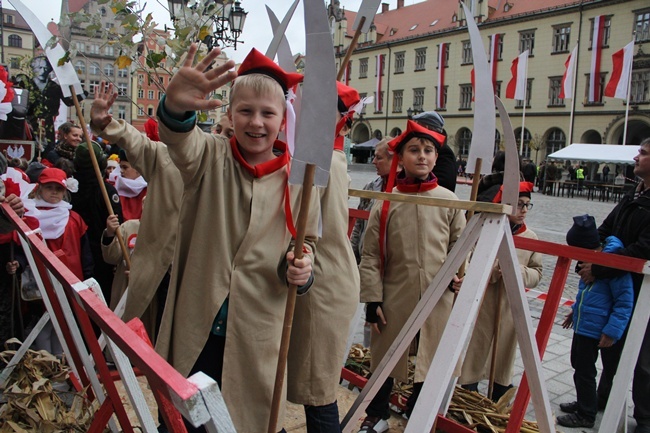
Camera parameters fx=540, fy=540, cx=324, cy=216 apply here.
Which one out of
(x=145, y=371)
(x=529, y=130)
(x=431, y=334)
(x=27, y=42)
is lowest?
(x=431, y=334)

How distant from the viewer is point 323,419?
2.17 m

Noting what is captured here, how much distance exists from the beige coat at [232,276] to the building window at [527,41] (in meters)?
42.9

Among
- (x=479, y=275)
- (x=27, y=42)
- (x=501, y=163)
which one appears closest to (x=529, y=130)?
(x=501, y=163)

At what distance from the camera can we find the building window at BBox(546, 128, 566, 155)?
38219 mm

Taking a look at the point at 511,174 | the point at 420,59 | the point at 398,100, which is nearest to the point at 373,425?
the point at 511,174

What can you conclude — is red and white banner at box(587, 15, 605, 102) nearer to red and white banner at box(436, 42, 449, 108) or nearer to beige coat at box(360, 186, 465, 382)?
red and white banner at box(436, 42, 449, 108)

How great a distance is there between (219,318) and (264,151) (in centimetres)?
60

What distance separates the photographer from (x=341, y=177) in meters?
2.27

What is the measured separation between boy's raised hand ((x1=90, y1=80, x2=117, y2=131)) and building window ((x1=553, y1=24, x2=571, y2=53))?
41.3m

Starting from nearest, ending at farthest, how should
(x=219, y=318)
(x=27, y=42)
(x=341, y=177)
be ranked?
→ (x=219, y=318) → (x=341, y=177) → (x=27, y=42)

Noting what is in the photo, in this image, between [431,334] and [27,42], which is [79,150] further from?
[27,42]

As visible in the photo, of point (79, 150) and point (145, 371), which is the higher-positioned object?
point (79, 150)

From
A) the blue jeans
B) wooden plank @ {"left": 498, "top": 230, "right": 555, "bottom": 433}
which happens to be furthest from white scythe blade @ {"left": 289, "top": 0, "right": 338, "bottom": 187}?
the blue jeans

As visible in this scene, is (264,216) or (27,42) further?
(27,42)
